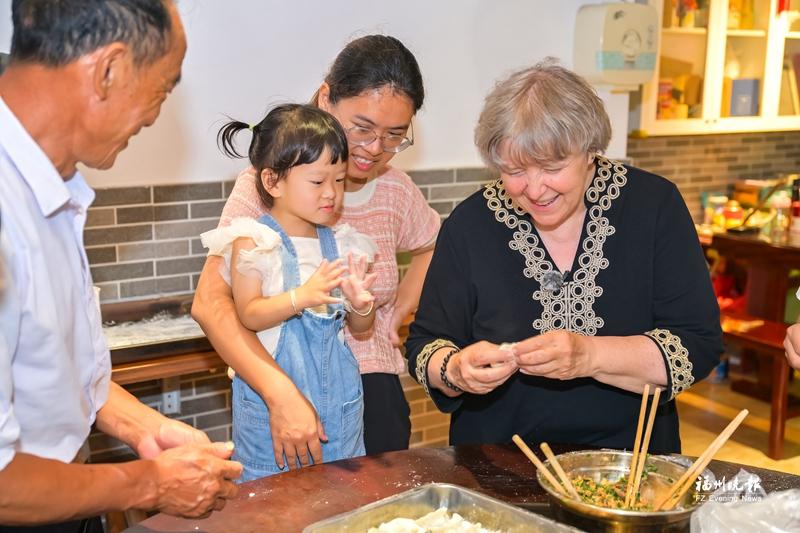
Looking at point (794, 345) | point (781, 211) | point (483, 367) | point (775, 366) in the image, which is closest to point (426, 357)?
point (483, 367)

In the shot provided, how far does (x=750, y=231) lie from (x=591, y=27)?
209 cm

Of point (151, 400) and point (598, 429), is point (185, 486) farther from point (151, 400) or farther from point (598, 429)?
point (151, 400)

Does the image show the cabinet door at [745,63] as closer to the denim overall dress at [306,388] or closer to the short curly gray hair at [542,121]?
the short curly gray hair at [542,121]

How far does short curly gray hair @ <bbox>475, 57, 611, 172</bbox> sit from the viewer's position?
2.02 metres

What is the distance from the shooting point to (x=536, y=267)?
2.23m

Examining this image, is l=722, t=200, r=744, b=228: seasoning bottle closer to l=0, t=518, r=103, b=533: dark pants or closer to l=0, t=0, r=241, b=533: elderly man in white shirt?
l=0, t=518, r=103, b=533: dark pants

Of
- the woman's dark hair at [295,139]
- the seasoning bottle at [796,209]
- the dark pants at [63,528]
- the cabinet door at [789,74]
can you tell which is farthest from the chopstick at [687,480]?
the cabinet door at [789,74]

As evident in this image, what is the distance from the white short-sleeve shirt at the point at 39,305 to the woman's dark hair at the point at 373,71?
1.07 meters

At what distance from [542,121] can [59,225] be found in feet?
3.53

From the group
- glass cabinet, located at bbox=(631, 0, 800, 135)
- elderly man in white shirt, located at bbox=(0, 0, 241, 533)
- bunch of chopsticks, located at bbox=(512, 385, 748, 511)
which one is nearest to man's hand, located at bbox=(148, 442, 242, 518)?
elderly man in white shirt, located at bbox=(0, 0, 241, 533)

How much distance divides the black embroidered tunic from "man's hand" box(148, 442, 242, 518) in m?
0.74

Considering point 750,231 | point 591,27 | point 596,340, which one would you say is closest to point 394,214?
point 596,340

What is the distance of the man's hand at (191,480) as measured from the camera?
1486 millimetres

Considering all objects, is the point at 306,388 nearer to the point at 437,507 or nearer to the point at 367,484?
the point at 367,484
